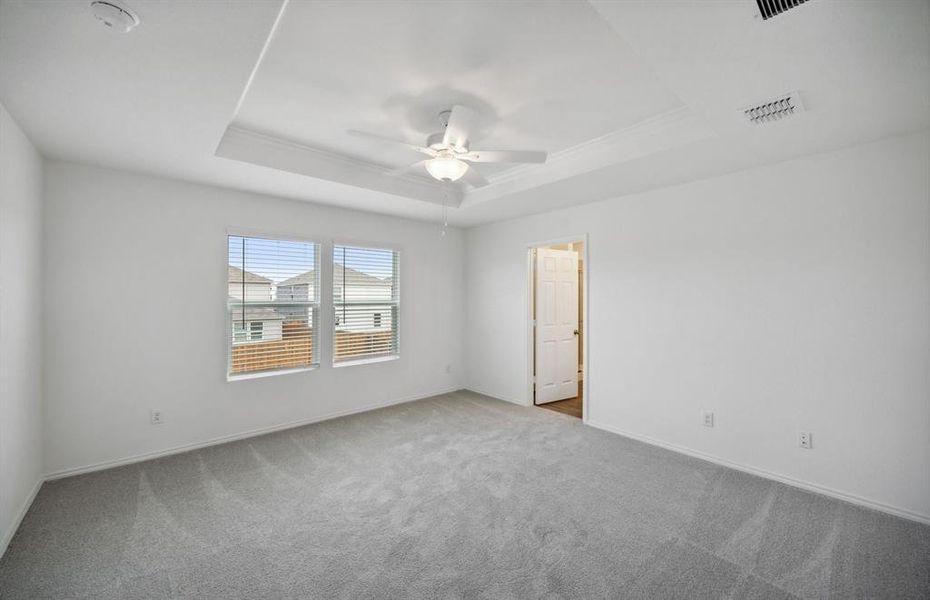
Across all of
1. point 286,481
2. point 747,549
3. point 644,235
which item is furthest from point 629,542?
point 644,235

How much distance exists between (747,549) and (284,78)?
366cm

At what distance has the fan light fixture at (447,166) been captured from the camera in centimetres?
264

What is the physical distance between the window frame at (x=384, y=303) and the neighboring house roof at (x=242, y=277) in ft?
2.32

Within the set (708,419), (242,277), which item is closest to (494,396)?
(708,419)

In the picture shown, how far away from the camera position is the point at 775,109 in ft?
7.12

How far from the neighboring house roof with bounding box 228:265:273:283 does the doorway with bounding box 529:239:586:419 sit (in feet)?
9.98

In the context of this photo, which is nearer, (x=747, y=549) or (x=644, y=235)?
(x=747, y=549)

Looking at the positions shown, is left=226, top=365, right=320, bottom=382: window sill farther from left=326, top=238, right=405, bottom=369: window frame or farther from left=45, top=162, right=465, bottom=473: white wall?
left=326, top=238, right=405, bottom=369: window frame

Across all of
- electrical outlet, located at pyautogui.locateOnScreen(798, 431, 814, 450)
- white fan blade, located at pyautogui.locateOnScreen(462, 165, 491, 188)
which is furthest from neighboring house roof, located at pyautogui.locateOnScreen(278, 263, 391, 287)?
electrical outlet, located at pyautogui.locateOnScreen(798, 431, 814, 450)

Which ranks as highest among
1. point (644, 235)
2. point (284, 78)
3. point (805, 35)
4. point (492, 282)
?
point (284, 78)

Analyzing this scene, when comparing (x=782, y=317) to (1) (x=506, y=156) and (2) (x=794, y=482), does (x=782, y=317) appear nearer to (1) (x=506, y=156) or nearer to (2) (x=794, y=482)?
(2) (x=794, y=482)

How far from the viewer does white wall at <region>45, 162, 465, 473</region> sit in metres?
3.04

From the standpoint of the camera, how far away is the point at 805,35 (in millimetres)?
1581

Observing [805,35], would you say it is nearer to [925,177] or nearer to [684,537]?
[925,177]
